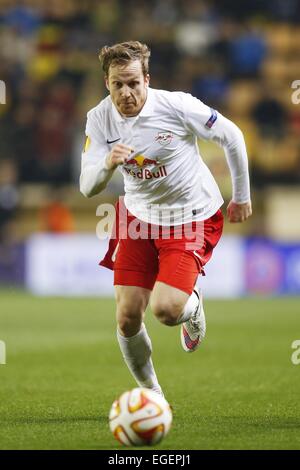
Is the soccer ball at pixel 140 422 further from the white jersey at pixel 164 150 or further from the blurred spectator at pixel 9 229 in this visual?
the blurred spectator at pixel 9 229

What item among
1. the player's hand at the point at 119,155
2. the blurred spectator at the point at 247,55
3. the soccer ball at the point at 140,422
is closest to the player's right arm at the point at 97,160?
the player's hand at the point at 119,155

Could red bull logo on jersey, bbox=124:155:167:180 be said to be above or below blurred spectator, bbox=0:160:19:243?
above

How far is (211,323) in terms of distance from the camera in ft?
41.1

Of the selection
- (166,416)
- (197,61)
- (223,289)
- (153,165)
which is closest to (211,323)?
(223,289)

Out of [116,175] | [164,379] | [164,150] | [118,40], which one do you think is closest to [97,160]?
[164,150]

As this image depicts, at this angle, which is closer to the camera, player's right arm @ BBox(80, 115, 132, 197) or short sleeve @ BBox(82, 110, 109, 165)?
player's right arm @ BBox(80, 115, 132, 197)

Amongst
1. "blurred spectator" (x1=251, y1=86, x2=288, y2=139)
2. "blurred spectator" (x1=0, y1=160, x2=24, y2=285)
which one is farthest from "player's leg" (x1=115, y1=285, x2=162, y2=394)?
"blurred spectator" (x1=251, y1=86, x2=288, y2=139)

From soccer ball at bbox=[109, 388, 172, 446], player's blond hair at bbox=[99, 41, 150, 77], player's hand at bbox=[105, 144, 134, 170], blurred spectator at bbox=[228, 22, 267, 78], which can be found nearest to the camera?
soccer ball at bbox=[109, 388, 172, 446]

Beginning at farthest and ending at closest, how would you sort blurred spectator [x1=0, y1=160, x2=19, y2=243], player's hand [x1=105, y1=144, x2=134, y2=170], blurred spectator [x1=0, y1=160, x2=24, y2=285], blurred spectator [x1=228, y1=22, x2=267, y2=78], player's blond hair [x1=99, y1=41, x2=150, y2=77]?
blurred spectator [x1=228, y1=22, x2=267, y2=78] < blurred spectator [x1=0, y1=160, x2=19, y2=243] < blurred spectator [x1=0, y1=160, x2=24, y2=285] < player's blond hair [x1=99, y1=41, x2=150, y2=77] < player's hand [x1=105, y1=144, x2=134, y2=170]

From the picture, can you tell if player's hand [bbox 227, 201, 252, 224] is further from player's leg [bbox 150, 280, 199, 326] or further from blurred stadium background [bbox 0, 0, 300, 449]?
blurred stadium background [bbox 0, 0, 300, 449]

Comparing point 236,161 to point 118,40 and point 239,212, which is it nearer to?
point 239,212

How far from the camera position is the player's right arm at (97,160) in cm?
523

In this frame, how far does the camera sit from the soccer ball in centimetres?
485

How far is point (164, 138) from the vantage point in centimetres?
582
